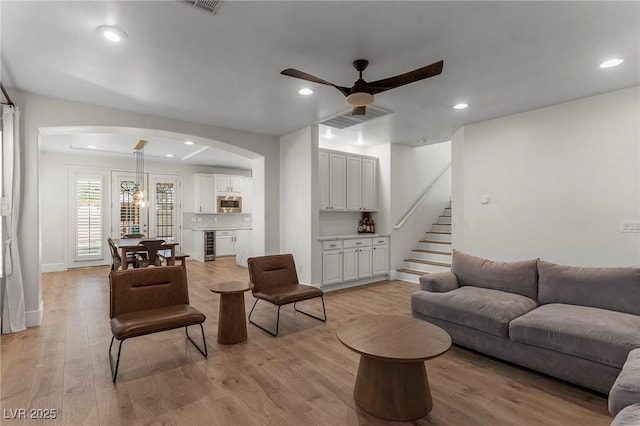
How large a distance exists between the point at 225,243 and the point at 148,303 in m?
6.06

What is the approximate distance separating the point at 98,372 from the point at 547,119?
5705 millimetres

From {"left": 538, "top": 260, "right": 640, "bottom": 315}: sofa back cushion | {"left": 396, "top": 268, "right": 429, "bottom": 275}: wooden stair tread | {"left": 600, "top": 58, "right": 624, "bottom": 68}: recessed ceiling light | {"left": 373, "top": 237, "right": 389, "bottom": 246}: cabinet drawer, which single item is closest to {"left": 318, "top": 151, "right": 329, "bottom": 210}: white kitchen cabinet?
{"left": 373, "top": 237, "right": 389, "bottom": 246}: cabinet drawer

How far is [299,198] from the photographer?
529 centimetres

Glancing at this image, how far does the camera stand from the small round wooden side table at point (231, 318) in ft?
10.3

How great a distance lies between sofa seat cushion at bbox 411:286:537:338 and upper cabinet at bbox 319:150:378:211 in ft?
8.85

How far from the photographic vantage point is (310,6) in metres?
2.10

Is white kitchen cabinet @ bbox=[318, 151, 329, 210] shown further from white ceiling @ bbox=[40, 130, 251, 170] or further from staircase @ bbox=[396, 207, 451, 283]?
staircase @ bbox=[396, 207, 451, 283]

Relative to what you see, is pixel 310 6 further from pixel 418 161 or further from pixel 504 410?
pixel 418 161

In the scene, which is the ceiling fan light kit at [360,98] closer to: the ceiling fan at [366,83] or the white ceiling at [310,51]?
the ceiling fan at [366,83]

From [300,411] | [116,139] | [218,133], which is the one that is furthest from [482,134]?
[116,139]

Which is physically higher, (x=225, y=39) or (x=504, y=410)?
(x=225, y=39)

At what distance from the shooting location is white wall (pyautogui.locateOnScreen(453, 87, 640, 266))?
140 inches

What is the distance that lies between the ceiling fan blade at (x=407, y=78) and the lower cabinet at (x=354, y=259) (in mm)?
3016

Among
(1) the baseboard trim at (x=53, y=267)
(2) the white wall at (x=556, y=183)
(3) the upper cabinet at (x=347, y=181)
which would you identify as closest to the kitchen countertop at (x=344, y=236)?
(3) the upper cabinet at (x=347, y=181)
